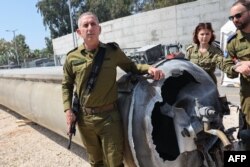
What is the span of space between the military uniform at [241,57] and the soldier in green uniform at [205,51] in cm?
71

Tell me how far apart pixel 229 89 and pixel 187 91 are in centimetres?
721

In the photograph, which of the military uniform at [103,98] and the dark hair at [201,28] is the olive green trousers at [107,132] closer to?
the military uniform at [103,98]

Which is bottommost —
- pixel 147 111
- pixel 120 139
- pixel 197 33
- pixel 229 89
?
pixel 229 89

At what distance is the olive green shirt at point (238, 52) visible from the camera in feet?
10.3

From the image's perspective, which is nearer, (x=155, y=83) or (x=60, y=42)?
(x=155, y=83)

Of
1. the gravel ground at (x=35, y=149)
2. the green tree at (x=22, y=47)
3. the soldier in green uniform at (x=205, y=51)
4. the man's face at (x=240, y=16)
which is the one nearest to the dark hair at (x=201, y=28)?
the soldier in green uniform at (x=205, y=51)

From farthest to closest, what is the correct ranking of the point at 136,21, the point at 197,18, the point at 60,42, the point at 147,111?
the point at 60,42
the point at 136,21
the point at 197,18
the point at 147,111

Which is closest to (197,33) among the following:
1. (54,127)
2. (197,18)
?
(54,127)

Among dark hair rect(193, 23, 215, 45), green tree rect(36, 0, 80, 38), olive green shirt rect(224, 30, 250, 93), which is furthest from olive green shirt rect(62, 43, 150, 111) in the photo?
green tree rect(36, 0, 80, 38)

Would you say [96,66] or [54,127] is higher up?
[96,66]

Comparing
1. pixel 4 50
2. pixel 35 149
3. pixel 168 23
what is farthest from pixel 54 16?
pixel 35 149

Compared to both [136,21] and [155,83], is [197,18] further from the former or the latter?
[155,83]

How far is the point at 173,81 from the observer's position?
10.2 ft

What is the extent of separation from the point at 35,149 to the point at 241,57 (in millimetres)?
3889
